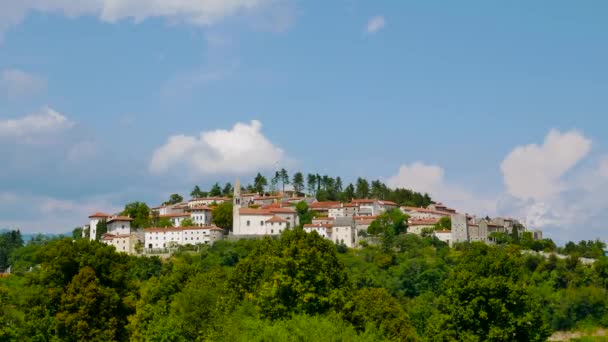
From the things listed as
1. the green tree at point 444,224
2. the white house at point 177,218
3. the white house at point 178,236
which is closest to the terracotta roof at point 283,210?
the white house at point 178,236

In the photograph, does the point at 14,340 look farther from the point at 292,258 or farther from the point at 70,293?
the point at 292,258

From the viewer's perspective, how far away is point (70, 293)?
42.7 metres

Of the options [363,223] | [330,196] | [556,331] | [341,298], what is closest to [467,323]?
[341,298]

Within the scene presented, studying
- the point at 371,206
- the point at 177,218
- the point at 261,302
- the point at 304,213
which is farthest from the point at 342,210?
the point at 261,302

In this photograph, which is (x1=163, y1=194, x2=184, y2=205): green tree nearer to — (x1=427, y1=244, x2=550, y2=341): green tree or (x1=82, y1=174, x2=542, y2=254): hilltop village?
(x1=82, y1=174, x2=542, y2=254): hilltop village

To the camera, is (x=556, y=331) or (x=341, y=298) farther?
(x=556, y=331)

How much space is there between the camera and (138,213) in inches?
6363

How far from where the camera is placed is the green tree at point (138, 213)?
158m

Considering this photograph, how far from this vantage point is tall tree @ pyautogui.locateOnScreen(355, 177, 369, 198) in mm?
188500

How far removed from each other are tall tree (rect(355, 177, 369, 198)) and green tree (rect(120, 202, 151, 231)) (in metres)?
50.3

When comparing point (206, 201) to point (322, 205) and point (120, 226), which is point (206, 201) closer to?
point (322, 205)

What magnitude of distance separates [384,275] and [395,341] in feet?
240

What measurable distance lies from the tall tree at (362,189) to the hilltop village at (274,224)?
12.0 meters

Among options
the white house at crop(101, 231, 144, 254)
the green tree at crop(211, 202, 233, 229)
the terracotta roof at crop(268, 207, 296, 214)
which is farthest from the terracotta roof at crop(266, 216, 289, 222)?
the white house at crop(101, 231, 144, 254)
